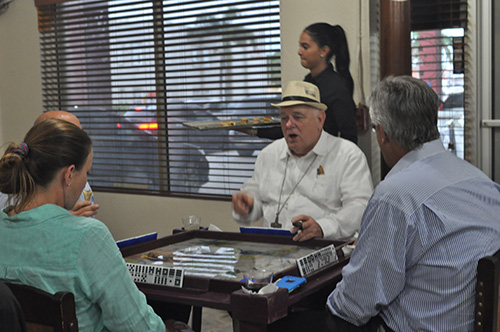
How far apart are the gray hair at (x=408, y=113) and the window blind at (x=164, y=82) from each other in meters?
2.42

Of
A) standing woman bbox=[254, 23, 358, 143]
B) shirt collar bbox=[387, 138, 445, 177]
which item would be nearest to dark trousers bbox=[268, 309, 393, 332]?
shirt collar bbox=[387, 138, 445, 177]

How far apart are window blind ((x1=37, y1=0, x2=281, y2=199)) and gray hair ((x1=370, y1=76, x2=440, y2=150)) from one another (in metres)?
2.42

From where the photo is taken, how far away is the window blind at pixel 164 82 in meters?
4.48

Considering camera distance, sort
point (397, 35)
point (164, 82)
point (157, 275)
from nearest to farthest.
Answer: point (157, 275)
point (397, 35)
point (164, 82)

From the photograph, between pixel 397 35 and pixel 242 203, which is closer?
pixel 242 203

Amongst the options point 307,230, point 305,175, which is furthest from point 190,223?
point 305,175

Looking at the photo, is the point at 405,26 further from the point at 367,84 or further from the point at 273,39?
the point at 273,39

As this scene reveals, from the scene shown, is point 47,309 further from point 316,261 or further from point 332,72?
point 332,72

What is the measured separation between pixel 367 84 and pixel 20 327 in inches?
120

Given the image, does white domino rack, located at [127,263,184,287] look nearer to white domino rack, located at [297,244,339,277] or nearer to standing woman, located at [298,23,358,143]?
white domino rack, located at [297,244,339,277]

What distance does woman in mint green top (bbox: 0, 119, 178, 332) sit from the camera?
1.57m

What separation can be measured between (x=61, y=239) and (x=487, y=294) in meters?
1.14

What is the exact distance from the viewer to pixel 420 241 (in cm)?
177

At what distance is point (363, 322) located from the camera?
6.12 ft
